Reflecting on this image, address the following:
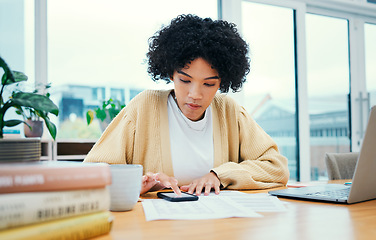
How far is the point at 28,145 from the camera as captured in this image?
558 mm

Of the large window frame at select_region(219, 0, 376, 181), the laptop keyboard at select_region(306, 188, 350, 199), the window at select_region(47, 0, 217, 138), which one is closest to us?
the laptop keyboard at select_region(306, 188, 350, 199)

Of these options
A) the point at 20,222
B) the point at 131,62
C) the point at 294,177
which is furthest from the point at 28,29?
the point at 294,177

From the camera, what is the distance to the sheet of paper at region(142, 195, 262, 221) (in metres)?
0.68

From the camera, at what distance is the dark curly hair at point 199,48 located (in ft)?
4.28

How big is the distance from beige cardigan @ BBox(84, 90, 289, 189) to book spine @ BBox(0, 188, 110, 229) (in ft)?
2.20

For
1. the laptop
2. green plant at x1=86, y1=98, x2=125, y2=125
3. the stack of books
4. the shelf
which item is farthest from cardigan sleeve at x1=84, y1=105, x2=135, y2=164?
green plant at x1=86, y1=98, x2=125, y2=125

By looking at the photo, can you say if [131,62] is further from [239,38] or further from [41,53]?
[239,38]

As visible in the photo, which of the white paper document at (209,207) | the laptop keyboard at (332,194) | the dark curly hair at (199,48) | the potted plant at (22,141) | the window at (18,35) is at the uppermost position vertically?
the window at (18,35)

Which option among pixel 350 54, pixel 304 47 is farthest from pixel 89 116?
pixel 350 54

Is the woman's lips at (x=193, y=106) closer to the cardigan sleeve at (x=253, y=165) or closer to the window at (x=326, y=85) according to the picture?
the cardigan sleeve at (x=253, y=165)

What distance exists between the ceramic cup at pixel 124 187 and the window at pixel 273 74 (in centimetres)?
274

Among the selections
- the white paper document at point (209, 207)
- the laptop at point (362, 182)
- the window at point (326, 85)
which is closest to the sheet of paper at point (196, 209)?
the white paper document at point (209, 207)

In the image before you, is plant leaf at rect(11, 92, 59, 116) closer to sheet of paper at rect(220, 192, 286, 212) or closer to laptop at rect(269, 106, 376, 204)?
sheet of paper at rect(220, 192, 286, 212)

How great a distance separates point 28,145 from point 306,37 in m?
3.70
